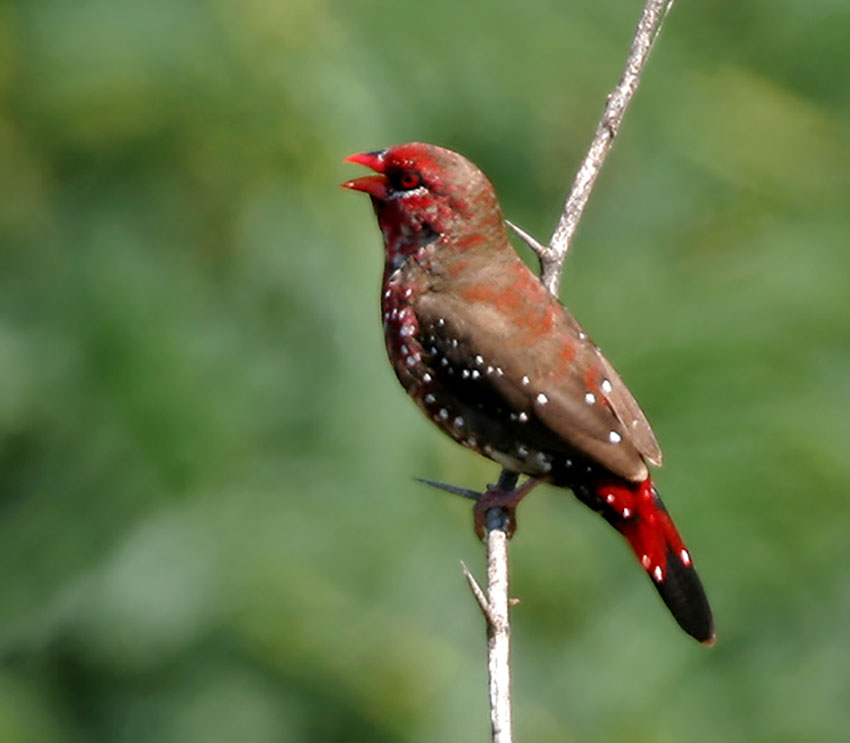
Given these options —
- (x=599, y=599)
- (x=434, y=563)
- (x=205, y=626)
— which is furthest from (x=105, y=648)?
(x=599, y=599)

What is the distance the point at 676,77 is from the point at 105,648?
342 centimetres

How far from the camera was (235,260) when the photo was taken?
7.45m

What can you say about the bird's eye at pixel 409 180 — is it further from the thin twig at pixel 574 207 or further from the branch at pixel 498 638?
the branch at pixel 498 638

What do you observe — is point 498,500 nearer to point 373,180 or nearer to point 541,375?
point 541,375

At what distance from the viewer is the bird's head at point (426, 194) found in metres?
5.49

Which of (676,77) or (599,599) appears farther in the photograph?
(676,77)

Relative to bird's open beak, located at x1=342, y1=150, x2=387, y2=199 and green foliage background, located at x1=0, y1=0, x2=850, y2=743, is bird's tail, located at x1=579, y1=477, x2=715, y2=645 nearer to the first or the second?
bird's open beak, located at x1=342, y1=150, x2=387, y2=199

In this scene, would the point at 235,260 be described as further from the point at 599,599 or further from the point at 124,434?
the point at 599,599

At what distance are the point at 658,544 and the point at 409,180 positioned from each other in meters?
1.18

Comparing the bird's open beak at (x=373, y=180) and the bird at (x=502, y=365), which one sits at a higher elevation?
the bird's open beak at (x=373, y=180)

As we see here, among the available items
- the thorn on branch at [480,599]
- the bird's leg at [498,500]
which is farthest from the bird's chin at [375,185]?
the thorn on branch at [480,599]

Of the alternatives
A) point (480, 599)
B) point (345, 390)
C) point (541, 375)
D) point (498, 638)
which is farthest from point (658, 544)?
point (345, 390)

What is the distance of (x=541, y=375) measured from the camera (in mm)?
5305

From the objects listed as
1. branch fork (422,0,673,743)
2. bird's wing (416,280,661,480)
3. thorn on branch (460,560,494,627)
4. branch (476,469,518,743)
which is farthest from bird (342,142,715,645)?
thorn on branch (460,560,494,627)
